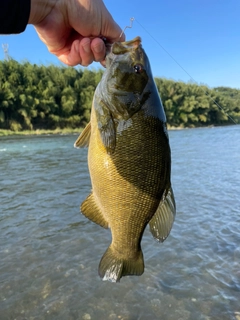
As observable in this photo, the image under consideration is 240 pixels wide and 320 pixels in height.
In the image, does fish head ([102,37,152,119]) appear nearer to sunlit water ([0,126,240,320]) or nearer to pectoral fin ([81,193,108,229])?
pectoral fin ([81,193,108,229])

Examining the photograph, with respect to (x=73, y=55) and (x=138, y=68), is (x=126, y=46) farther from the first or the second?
(x=73, y=55)

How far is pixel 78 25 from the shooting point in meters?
2.57

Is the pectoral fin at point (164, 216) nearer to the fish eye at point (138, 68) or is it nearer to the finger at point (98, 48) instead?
the fish eye at point (138, 68)

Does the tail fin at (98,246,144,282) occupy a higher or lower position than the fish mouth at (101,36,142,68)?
lower

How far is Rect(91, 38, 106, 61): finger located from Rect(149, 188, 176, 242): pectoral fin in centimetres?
122

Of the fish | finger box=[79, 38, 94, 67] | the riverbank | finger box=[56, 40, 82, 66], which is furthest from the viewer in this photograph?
the riverbank

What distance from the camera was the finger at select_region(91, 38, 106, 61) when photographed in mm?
2433

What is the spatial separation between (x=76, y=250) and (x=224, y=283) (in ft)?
9.49

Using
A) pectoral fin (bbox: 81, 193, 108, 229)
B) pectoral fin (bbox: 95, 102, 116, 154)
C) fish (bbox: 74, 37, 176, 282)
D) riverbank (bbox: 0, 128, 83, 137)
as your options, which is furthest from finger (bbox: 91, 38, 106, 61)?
riverbank (bbox: 0, 128, 83, 137)

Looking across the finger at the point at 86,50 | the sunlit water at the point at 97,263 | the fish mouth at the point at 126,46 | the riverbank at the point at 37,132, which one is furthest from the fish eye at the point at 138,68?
the riverbank at the point at 37,132

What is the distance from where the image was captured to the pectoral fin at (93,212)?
7.88 feet

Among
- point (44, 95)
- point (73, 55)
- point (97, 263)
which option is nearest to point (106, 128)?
point (73, 55)

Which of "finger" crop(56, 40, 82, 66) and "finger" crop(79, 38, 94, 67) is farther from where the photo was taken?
"finger" crop(56, 40, 82, 66)

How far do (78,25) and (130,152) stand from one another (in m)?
1.25
